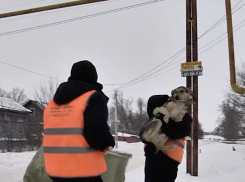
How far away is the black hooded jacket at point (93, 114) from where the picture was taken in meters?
2.51

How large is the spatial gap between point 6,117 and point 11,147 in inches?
304

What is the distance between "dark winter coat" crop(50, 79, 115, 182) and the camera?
251cm

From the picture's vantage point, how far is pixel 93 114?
255cm

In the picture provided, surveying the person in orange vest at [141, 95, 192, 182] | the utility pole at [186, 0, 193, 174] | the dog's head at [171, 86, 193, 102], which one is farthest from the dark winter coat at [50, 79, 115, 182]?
the utility pole at [186, 0, 193, 174]

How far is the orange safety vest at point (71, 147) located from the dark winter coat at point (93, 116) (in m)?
0.04

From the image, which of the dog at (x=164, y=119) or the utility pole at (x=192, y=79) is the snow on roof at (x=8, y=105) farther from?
the dog at (x=164, y=119)

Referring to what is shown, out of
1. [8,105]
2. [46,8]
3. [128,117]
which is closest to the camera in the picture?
[46,8]

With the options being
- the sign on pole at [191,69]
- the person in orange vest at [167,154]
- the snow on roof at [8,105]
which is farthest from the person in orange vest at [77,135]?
the snow on roof at [8,105]

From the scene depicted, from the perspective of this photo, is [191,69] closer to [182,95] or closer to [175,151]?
[182,95]

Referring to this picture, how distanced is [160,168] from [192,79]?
17.3ft

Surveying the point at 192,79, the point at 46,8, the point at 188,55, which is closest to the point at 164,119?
the point at 192,79

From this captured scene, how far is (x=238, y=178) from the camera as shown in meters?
7.40

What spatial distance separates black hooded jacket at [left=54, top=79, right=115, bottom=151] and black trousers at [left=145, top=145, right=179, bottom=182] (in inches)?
36.7

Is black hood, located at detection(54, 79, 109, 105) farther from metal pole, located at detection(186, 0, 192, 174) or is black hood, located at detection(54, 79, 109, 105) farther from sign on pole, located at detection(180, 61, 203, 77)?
metal pole, located at detection(186, 0, 192, 174)
